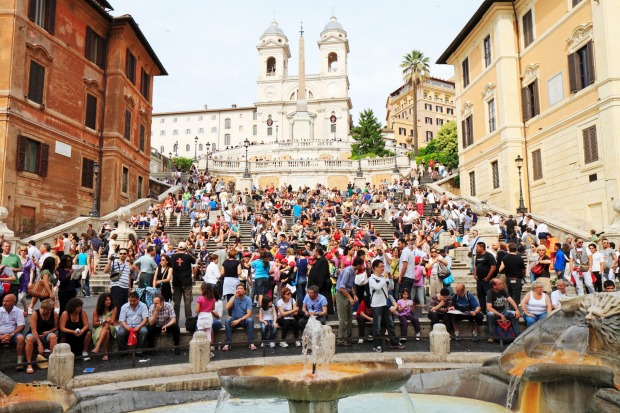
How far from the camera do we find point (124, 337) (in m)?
9.11

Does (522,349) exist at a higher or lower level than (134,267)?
lower

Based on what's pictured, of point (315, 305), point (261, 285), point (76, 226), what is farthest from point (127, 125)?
point (315, 305)

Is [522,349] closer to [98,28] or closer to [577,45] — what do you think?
[577,45]

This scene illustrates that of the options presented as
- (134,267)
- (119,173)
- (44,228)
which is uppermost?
(119,173)

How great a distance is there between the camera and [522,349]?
6164 mm

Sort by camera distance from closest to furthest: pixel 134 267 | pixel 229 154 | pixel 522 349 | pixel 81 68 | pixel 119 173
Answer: pixel 522 349 < pixel 134 267 < pixel 81 68 < pixel 119 173 < pixel 229 154

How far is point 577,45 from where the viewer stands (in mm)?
21156

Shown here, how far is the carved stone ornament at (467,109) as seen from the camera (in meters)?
30.5

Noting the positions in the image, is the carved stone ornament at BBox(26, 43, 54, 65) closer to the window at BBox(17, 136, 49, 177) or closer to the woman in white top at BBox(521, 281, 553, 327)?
the window at BBox(17, 136, 49, 177)

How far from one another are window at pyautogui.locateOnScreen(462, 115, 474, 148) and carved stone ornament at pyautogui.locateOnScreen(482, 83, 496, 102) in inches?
91.1

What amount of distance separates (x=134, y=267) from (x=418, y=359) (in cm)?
746

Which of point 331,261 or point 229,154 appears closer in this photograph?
point 331,261

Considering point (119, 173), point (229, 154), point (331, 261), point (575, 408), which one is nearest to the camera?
point (575, 408)

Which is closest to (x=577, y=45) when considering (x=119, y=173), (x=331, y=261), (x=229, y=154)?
(x=331, y=261)
